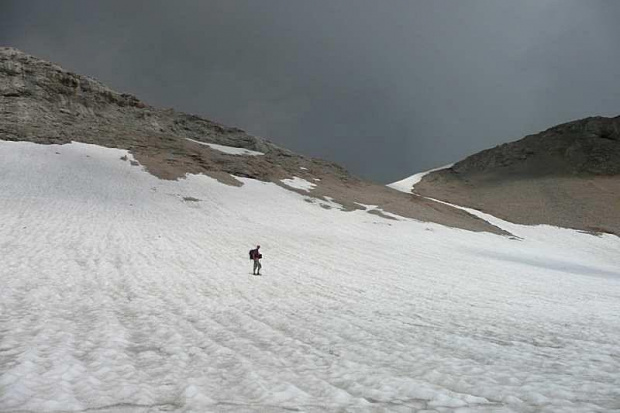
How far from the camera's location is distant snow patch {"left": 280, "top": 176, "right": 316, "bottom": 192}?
50250 mm

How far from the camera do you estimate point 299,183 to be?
2063 inches

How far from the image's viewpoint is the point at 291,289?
47.9 ft

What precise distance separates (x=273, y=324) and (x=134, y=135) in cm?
4997

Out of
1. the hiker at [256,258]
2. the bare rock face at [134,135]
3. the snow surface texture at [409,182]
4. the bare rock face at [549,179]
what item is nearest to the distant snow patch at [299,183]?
the bare rock face at [134,135]

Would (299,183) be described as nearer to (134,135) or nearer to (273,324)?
(134,135)

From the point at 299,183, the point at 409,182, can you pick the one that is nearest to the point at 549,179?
the point at 409,182

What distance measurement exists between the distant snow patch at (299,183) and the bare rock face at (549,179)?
1254 inches

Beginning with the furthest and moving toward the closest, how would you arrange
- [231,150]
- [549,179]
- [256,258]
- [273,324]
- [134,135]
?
[549,179]
[231,150]
[134,135]
[256,258]
[273,324]

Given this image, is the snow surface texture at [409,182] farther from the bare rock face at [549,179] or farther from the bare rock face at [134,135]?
the bare rock face at [134,135]

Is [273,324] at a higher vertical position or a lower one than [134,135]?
lower

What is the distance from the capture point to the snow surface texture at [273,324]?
5215 mm

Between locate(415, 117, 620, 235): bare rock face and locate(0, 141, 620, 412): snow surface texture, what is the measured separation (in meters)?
49.5

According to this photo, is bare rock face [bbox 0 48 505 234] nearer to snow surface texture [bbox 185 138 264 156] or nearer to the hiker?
snow surface texture [bbox 185 138 264 156]

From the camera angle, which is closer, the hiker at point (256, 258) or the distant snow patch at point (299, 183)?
the hiker at point (256, 258)
